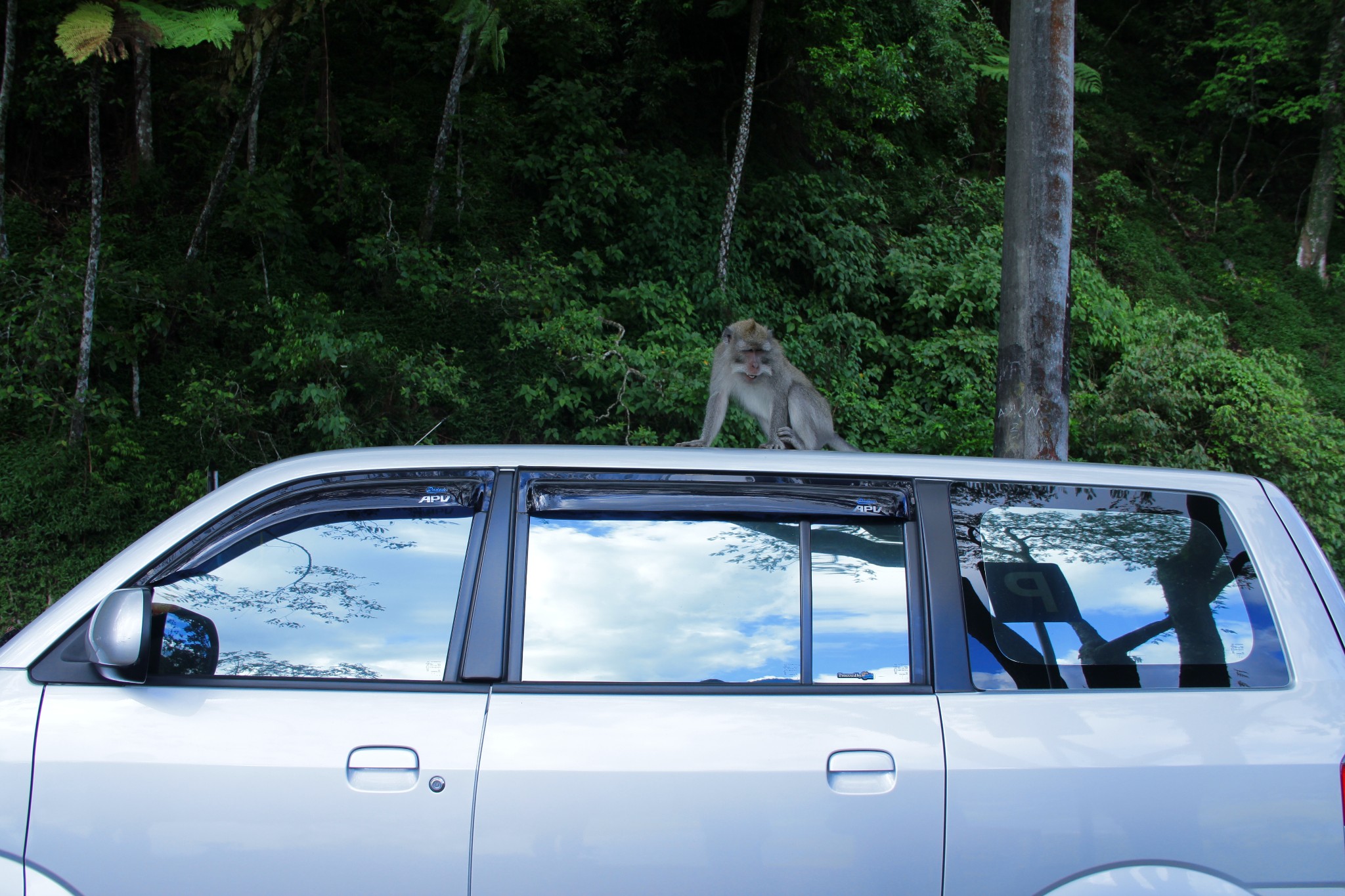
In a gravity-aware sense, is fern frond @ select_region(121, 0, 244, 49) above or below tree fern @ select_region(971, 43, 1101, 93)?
below

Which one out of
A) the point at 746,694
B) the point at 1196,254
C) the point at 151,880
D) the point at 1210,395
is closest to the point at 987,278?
the point at 1210,395

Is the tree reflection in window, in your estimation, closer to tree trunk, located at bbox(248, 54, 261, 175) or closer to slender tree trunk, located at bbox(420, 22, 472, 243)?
tree trunk, located at bbox(248, 54, 261, 175)

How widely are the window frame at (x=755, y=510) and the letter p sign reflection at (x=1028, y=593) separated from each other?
0.20 metres

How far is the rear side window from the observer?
212 cm

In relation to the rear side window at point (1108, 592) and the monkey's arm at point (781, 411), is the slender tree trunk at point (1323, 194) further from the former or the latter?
the rear side window at point (1108, 592)

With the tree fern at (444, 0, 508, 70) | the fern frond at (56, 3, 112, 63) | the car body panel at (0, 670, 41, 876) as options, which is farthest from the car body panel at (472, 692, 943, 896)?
the tree fern at (444, 0, 508, 70)

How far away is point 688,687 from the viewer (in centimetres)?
208

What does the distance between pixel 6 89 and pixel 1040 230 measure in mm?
8235

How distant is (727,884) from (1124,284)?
13.5 metres

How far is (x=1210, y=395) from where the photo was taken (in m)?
7.86

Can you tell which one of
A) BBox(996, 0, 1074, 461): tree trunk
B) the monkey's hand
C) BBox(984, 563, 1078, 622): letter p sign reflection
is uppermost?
BBox(996, 0, 1074, 461): tree trunk

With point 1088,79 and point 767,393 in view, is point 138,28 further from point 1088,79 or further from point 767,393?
point 1088,79

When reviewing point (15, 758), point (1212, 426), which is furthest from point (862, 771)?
point (1212, 426)

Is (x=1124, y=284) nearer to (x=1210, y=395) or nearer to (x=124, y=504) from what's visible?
(x=1210, y=395)
